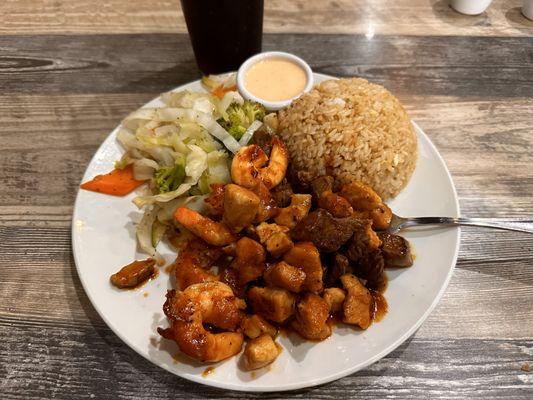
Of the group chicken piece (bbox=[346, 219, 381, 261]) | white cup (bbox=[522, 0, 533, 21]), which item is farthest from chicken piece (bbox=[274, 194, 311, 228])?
white cup (bbox=[522, 0, 533, 21])

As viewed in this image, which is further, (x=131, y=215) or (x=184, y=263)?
(x=131, y=215)

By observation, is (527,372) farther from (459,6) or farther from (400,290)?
(459,6)

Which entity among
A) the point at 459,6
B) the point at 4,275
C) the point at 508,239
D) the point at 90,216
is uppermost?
the point at 459,6

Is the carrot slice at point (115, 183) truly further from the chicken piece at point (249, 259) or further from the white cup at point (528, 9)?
the white cup at point (528, 9)

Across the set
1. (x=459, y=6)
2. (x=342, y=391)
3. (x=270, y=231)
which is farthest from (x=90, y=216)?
(x=459, y=6)

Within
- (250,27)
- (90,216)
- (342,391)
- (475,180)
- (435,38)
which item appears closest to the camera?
(342,391)

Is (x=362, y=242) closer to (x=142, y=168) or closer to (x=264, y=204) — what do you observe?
(x=264, y=204)

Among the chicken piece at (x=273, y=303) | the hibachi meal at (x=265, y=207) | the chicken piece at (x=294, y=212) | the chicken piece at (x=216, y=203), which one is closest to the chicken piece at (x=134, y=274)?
the hibachi meal at (x=265, y=207)
